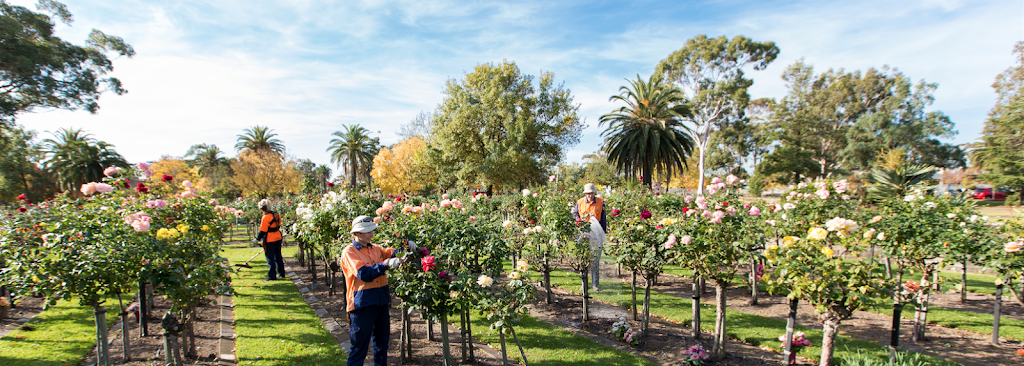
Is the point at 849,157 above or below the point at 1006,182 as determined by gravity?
above

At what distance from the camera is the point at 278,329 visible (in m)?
5.48

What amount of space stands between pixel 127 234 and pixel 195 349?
1.74m

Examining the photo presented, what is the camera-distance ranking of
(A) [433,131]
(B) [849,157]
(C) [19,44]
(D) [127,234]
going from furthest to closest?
(B) [849,157]
(A) [433,131]
(C) [19,44]
(D) [127,234]

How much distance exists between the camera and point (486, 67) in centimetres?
2353

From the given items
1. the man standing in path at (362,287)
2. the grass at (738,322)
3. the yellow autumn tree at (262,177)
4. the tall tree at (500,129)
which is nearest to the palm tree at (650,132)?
the tall tree at (500,129)

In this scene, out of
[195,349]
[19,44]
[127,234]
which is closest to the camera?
[127,234]

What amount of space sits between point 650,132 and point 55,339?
20409mm

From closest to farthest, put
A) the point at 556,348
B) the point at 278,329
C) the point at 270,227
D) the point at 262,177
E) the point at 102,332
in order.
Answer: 1. the point at 102,332
2. the point at 556,348
3. the point at 278,329
4. the point at 270,227
5. the point at 262,177

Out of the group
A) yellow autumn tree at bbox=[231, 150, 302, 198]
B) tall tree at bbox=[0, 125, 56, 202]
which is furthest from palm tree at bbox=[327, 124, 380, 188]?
tall tree at bbox=[0, 125, 56, 202]

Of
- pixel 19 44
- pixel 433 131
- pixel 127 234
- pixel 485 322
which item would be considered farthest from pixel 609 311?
pixel 19 44

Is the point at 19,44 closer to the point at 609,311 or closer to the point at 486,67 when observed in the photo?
the point at 486,67

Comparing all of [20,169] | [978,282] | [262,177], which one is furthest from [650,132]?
[20,169]

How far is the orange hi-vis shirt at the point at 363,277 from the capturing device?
3.62 m

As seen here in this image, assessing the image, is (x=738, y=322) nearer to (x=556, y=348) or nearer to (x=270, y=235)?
(x=556, y=348)
